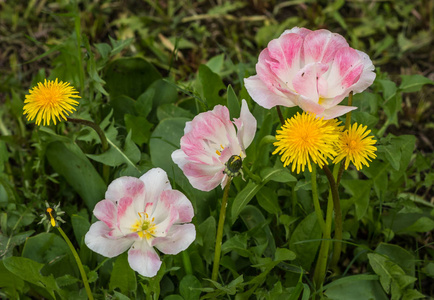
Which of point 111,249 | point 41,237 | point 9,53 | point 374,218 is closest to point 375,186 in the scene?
point 374,218

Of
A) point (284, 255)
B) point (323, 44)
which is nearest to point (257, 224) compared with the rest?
point (284, 255)

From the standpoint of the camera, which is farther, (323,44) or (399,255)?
(399,255)

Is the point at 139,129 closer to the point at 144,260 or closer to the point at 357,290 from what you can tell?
the point at 144,260

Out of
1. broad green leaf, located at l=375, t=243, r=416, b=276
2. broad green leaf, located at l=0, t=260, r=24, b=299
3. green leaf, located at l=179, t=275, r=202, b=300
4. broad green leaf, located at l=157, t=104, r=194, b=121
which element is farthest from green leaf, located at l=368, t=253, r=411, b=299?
broad green leaf, located at l=0, t=260, r=24, b=299

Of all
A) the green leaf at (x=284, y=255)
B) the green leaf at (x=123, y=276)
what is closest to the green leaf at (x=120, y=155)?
the green leaf at (x=123, y=276)

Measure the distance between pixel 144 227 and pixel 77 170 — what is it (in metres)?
0.54

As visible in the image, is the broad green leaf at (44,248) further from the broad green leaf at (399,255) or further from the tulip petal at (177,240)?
the broad green leaf at (399,255)

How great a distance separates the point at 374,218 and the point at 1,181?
4.50 feet

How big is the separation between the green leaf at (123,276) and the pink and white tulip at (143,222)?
116mm

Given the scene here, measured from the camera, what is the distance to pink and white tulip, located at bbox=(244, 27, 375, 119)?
135 centimetres

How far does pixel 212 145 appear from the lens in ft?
4.93

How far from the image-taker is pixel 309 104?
51.8 inches

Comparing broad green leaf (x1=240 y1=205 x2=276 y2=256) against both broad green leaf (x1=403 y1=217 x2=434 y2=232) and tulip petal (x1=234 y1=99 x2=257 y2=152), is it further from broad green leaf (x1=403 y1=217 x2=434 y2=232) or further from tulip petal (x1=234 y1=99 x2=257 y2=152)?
broad green leaf (x1=403 y1=217 x2=434 y2=232)

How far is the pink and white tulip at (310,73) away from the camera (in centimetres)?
135
